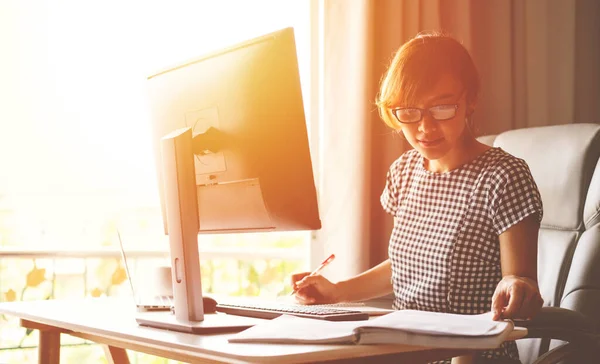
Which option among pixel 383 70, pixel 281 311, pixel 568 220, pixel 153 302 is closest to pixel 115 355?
pixel 153 302

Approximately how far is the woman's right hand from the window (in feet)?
3.86

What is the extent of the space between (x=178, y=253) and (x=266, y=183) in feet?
0.64

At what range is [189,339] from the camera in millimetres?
987

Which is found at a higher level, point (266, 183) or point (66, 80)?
point (66, 80)

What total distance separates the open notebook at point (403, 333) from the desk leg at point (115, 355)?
0.75 meters

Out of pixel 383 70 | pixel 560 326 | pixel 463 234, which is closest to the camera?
pixel 560 326

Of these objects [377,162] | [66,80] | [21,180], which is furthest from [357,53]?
[21,180]

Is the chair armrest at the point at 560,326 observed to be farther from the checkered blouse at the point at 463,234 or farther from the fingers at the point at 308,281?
the fingers at the point at 308,281

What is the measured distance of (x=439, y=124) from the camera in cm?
138

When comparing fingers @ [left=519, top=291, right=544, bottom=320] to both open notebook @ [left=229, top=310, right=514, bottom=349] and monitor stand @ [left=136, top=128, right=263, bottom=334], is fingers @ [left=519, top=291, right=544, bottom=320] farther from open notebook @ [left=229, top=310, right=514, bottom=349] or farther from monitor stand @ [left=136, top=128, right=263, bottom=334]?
monitor stand @ [left=136, top=128, right=263, bottom=334]

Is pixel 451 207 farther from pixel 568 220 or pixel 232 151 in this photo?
pixel 232 151

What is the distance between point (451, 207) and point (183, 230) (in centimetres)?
63

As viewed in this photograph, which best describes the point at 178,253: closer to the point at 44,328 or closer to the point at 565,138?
the point at 44,328

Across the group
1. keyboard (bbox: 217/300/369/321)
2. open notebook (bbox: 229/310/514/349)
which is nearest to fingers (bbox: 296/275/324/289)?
keyboard (bbox: 217/300/369/321)
